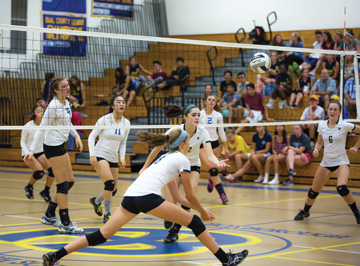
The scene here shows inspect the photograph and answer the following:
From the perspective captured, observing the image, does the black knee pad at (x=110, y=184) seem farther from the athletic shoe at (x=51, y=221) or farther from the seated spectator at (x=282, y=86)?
the seated spectator at (x=282, y=86)

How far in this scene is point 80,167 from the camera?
15.3 meters

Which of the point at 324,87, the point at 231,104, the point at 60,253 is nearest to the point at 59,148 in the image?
the point at 60,253

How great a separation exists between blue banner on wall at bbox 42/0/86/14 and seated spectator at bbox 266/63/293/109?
8873mm

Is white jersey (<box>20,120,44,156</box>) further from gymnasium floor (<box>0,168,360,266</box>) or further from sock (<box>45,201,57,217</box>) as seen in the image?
sock (<box>45,201,57,217</box>)

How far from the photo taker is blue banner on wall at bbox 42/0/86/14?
1844cm

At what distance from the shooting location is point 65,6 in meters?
18.6

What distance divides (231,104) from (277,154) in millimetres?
2125

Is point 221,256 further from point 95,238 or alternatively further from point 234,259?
point 95,238

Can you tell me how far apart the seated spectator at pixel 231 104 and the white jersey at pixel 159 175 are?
9.09 metres

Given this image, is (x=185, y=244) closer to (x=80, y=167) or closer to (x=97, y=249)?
(x=97, y=249)

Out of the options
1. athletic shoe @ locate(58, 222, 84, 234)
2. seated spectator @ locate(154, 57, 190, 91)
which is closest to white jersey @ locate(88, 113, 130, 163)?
athletic shoe @ locate(58, 222, 84, 234)

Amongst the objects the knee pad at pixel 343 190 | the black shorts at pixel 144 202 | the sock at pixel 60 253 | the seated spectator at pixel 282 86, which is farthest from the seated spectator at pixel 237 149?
the sock at pixel 60 253

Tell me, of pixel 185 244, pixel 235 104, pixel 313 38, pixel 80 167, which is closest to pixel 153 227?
pixel 185 244

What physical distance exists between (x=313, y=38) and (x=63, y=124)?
12149 mm
